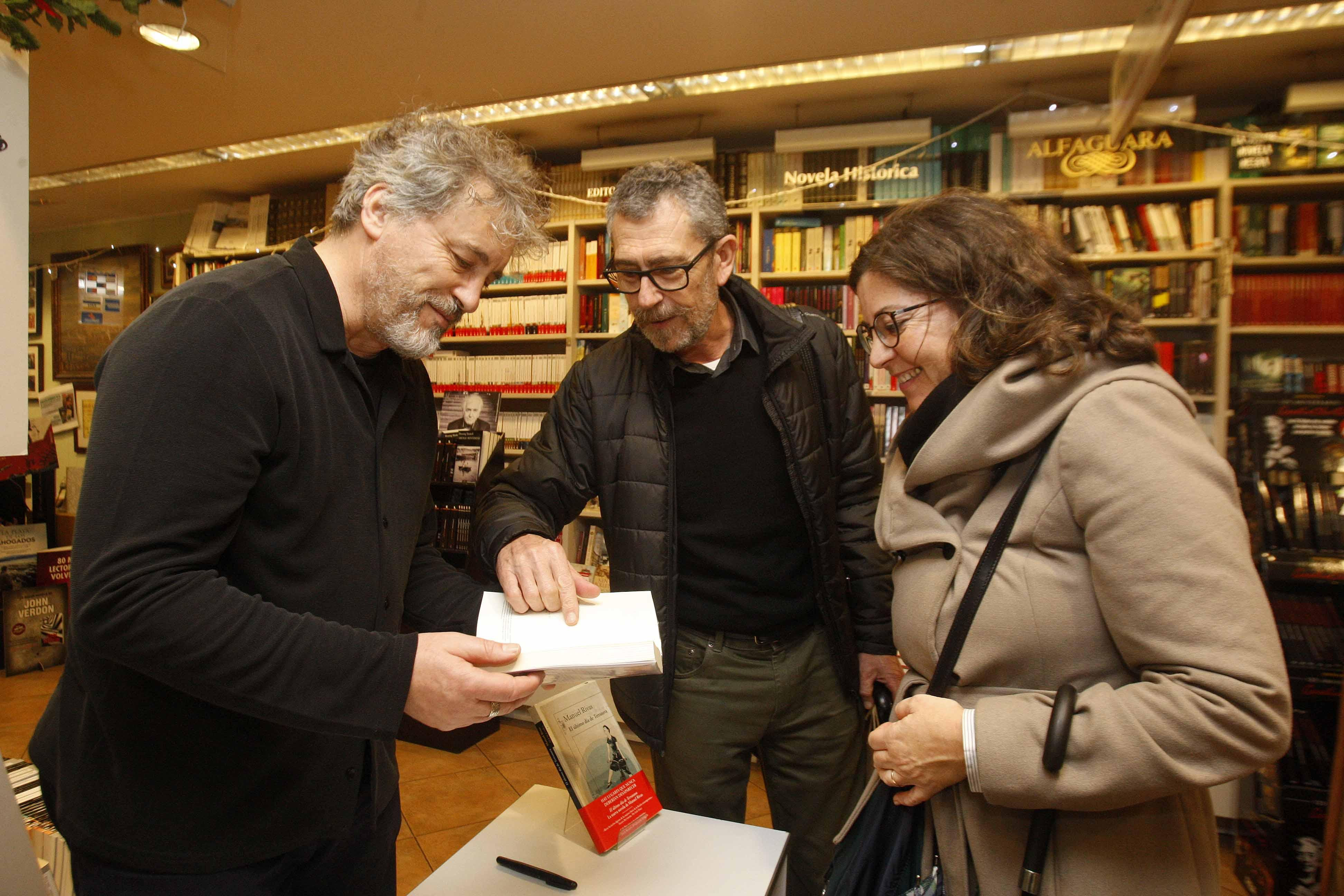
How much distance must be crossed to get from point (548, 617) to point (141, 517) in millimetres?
551

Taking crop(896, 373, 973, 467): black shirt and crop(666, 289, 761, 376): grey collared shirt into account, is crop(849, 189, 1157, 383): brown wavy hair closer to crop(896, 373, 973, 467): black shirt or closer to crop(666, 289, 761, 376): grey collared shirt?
crop(896, 373, 973, 467): black shirt

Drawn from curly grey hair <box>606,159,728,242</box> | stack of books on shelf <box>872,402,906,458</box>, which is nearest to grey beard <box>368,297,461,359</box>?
curly grey hair <box>606,159,728,242</box>

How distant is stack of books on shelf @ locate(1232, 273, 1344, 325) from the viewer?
326 centimetres

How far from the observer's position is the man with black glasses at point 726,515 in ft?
5.55

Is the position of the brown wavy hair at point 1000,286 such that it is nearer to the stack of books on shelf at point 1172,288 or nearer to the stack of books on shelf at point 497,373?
the stack of books on shelf at point 1172,288

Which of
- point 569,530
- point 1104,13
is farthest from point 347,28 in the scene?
point 1104,13

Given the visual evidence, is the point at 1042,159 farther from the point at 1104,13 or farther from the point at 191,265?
the point at 191,265

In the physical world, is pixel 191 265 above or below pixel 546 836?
above

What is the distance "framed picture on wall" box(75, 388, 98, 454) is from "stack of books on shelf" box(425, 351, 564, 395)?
161 inches

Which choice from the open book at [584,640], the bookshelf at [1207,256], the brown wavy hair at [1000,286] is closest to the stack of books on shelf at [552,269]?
the bookshelf at [1207,256]

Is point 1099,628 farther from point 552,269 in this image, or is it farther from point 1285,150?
point 552,269

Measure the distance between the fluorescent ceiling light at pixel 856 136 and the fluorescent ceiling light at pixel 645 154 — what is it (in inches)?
15.5

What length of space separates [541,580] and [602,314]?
10.6ft

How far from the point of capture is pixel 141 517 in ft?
2.73
